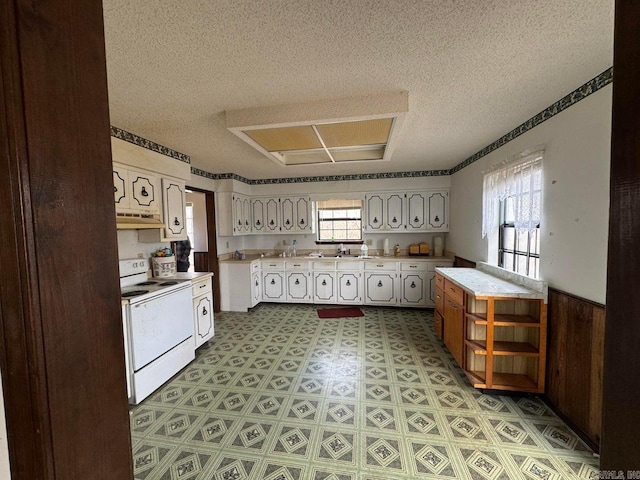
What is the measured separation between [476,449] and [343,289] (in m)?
3.04

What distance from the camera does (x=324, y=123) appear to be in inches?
82.0

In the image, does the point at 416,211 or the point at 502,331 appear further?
the point at 416,211

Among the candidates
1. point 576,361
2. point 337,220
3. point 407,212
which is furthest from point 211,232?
point 576,361

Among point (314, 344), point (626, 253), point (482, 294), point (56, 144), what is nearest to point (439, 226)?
point (482, 294)

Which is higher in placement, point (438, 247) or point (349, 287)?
point (438, 247)

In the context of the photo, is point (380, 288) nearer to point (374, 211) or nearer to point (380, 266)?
point (380, 266)

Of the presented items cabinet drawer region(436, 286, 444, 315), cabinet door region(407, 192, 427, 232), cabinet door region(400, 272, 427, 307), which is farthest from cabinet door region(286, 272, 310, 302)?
cabinet drawer region(436, 286, 444, 315)

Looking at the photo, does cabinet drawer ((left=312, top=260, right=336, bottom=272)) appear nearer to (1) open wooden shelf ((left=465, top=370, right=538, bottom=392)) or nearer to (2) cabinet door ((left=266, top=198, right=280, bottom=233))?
(2) cabinet door ((left=266, top=198, right=280, bottom=233))

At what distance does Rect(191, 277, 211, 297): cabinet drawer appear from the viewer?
3.09 m

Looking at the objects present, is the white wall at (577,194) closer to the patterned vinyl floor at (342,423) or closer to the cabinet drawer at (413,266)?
Result: the patterned vinyl floor at (342,423)

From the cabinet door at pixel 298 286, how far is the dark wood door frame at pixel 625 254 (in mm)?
4357

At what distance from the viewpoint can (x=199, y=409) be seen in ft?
7.03

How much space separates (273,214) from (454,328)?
11.6 feet

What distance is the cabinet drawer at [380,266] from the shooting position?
448 cm
